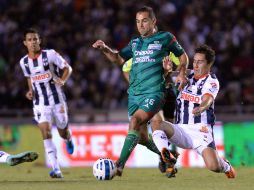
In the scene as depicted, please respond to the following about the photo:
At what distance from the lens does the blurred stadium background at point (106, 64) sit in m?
15.9

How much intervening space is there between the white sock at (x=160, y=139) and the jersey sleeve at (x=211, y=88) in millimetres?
708

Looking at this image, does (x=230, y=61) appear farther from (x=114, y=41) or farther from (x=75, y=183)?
(x=75, y=183)

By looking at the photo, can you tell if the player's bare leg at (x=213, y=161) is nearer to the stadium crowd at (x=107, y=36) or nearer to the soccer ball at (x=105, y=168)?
the soccer ball at (x=105, y=168)

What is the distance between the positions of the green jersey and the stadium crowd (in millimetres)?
6842

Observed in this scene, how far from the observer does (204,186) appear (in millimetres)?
9422

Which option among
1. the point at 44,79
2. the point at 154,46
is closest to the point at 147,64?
the point at 154,46

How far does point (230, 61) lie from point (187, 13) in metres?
1.91

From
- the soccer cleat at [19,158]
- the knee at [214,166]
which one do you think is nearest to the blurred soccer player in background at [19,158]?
the soccer cleat at [19,158]

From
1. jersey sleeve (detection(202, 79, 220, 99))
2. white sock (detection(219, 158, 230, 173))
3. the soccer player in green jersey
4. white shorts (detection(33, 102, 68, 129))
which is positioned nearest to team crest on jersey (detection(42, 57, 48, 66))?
white shorts (detection(33, 102, 68, 129))

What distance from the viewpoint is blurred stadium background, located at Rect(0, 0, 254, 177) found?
1594cm

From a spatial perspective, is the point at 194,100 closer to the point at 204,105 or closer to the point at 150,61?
the point at 204,105

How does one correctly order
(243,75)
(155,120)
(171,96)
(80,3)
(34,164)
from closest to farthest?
(155,120) → (171,96) → (34,164) → (243,75) → (80,3)

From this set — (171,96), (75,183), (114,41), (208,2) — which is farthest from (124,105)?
(75,183)

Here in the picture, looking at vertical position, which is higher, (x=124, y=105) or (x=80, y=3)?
(x=80, y=3)
